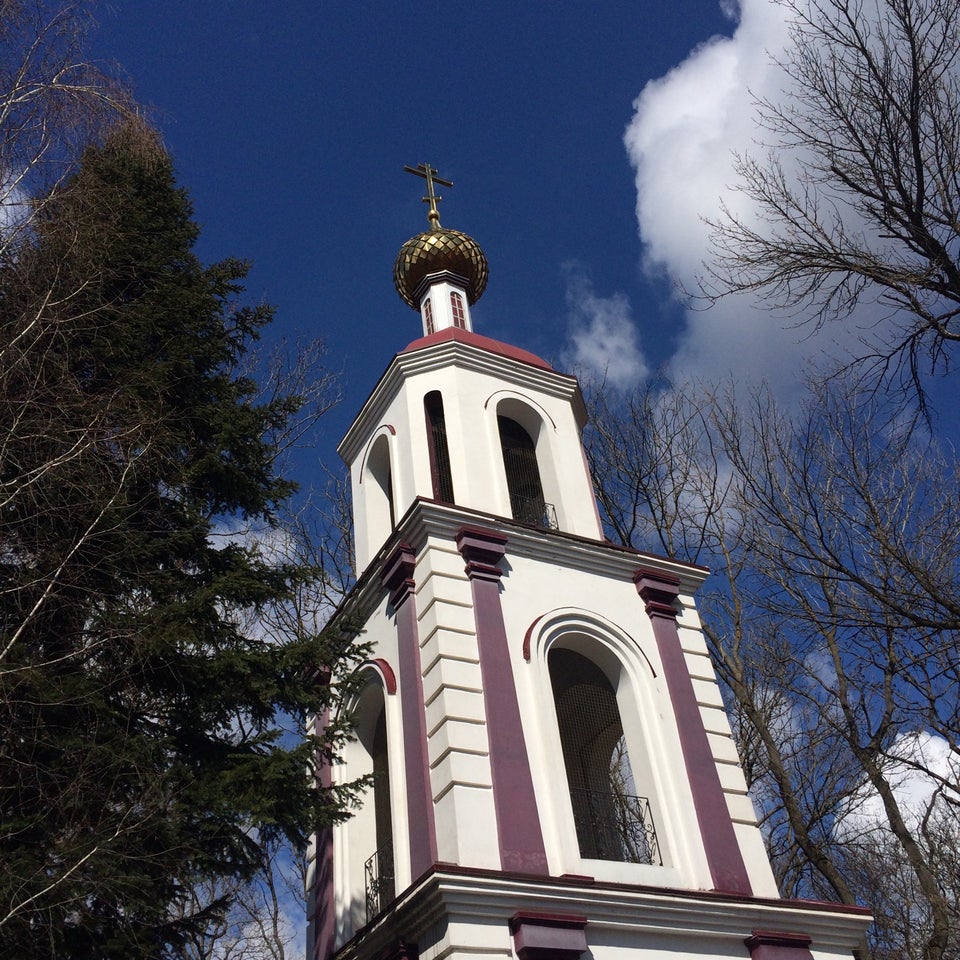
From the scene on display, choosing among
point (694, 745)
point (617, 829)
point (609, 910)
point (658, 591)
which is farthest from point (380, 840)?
point (658, 591)

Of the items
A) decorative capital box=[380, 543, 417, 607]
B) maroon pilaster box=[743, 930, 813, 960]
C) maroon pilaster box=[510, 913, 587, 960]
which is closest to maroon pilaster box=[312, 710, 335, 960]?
decorative capital box=[380, 543, 417, 607]

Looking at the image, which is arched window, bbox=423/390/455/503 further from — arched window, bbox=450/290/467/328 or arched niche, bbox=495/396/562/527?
arched window, bbox=450/290/467/328

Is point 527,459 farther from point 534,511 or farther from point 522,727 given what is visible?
point 522,727

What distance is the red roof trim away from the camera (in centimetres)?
1434

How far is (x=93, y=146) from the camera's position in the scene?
11.0 meters

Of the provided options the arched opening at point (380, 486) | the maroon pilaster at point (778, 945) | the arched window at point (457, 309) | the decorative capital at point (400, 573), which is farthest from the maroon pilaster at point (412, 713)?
the arched window at point (457, 309)

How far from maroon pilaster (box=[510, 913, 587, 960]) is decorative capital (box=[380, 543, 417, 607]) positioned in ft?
12.7

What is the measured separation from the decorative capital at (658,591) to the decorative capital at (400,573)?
285cm

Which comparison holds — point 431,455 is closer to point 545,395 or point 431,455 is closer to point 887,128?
point 545,395

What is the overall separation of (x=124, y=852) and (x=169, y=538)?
9.76ft

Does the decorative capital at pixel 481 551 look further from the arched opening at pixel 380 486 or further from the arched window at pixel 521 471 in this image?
the arched opening at pixel 380 486

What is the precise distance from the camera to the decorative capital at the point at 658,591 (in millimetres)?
12211

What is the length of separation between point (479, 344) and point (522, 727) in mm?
6143

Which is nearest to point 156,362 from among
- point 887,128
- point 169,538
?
point 169,538
